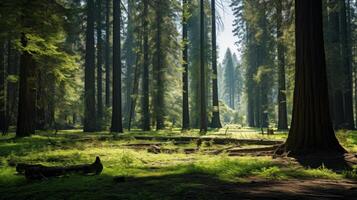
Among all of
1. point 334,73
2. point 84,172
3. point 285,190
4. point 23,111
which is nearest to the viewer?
point 285,190

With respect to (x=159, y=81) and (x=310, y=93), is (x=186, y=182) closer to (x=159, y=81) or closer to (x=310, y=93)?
(x=310, y=93)

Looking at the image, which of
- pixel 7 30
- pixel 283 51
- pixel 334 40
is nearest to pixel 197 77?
pixel 283 51

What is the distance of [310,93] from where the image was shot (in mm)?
11086

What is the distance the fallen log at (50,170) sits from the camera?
7.63 meters

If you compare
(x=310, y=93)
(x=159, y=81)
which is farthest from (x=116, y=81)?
(x=310, y=93)

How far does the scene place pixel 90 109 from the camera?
96.7 ft

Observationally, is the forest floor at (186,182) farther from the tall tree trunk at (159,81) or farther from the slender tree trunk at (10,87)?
the tall tree trunk at (159,81)

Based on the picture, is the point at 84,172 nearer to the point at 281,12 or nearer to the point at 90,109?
the point at 281,12

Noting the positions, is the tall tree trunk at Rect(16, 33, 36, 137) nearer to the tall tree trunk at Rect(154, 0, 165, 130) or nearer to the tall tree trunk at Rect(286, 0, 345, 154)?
the tall tree trunk at Rect(286, 0, 345, 154)

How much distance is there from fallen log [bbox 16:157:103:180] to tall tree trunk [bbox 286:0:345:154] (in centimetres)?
564

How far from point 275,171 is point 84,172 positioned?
160 inches

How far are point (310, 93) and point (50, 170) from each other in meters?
7.27

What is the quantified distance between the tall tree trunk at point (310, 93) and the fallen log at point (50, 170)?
564 centimetres

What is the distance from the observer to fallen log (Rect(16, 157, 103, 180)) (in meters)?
7.63
